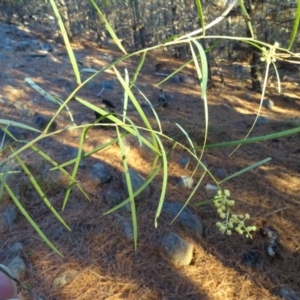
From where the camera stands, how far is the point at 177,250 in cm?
300

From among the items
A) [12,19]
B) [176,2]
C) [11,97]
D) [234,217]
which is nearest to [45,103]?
[11,97]

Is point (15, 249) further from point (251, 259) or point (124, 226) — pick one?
point (251, 259)

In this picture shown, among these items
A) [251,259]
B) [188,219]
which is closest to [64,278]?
[188,219]

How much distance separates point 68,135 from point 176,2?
819cm

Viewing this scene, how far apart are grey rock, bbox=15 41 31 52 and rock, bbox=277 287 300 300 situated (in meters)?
8.72

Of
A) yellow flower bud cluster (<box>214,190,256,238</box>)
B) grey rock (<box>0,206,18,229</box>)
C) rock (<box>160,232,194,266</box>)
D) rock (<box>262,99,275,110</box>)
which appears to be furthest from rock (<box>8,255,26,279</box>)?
rock (<box>262,99,275,110</box>)

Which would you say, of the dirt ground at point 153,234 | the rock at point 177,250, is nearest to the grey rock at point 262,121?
the dirt ground at point 153,234

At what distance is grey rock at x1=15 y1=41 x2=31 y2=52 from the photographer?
10.0 metres

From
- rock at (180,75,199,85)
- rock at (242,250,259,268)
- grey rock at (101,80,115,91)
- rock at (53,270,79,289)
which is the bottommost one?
rock at (180,75,199,85)

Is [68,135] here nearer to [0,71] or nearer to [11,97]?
[11,97]

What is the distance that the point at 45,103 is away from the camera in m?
5.70

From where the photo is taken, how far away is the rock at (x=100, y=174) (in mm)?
3646

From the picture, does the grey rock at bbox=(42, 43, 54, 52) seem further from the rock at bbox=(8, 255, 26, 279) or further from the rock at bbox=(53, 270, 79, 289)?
the rock at bbox=(53, 270, 79, 289)

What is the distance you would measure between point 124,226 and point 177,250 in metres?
0.42
